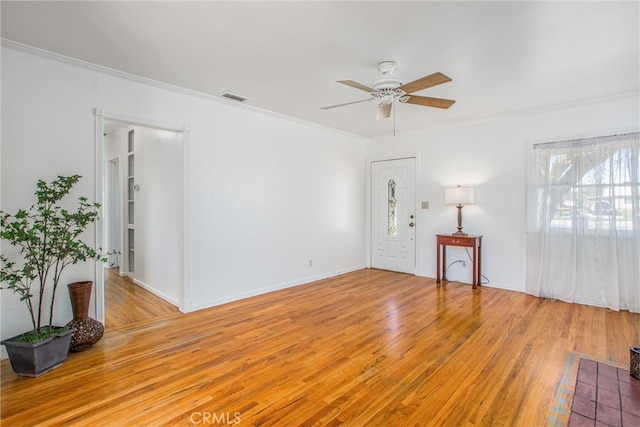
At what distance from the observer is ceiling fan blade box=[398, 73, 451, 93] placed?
2.50 m

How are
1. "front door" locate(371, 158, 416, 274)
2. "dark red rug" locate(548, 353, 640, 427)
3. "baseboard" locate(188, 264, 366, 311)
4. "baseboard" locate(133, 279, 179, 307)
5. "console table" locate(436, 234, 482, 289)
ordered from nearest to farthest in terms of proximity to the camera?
Result: "dark red rug" locate(548, 353, 640, 427) → "baseboard" locate(188, 264, 366, 311) → "baseboard" locate(133, 279, 179, 307) → "console table" locate(436, 234, 482, 289) → "front door" locate(371, 158, 416, 274)

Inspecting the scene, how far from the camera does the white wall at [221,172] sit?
9.06ft

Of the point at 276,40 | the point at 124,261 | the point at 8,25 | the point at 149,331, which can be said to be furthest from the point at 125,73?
the point at 124,261

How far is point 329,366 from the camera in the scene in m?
2.54

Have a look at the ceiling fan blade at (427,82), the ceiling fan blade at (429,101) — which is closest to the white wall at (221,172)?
the ceiling fan blade at (429,101)

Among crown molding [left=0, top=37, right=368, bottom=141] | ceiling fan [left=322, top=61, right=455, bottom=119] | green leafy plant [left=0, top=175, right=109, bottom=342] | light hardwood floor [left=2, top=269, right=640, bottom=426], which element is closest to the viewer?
light hardwood floor [left=2, top=269, right=640, bottom=426]

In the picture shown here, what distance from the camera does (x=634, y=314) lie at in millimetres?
3730

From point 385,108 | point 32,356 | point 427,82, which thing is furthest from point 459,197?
point 32,356

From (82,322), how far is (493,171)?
555 centimetres

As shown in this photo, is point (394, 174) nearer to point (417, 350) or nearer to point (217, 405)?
point (417, 350)

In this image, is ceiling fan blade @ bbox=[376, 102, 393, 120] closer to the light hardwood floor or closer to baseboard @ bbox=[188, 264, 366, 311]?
the light hardwood floor

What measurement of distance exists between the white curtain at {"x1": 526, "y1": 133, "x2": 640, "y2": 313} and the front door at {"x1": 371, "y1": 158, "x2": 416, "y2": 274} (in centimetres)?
185

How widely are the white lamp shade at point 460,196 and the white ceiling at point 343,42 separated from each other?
5.03 ft

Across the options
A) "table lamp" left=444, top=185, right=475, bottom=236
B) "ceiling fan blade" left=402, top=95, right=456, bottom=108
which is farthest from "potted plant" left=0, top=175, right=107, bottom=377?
"table lamp" left=444, top=185, right=475, bottom=236
